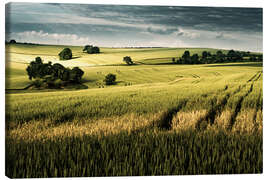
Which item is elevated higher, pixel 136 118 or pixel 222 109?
pixel 222 109

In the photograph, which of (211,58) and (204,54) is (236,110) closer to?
(211,58)

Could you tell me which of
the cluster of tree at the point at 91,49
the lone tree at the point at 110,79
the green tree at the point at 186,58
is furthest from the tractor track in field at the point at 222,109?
the cluster of tree at the point at 91,49

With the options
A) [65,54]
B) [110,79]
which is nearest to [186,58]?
[110,79]

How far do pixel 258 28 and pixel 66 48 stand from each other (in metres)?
3.89

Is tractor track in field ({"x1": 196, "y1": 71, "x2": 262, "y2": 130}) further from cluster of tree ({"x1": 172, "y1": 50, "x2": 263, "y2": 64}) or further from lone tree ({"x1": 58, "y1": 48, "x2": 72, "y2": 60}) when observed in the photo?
lone tree ({"x1": 58, "y1": 48, "x2": 72, "y2": 60})

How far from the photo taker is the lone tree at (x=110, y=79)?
562 centimetres

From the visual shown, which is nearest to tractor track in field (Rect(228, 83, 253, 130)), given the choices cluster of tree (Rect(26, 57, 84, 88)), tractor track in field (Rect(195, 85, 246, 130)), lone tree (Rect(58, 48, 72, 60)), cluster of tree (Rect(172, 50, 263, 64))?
tractor track in field (Rect(195, 85, 246, 130))

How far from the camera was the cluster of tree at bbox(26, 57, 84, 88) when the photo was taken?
17.2 ft

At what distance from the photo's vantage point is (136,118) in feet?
16.5

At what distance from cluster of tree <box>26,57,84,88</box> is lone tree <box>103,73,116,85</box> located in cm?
62

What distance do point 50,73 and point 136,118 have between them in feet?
6.12

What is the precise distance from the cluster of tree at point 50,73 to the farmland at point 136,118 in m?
0.14

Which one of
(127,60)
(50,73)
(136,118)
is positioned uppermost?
(127,60)

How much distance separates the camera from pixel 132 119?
4.97 m
